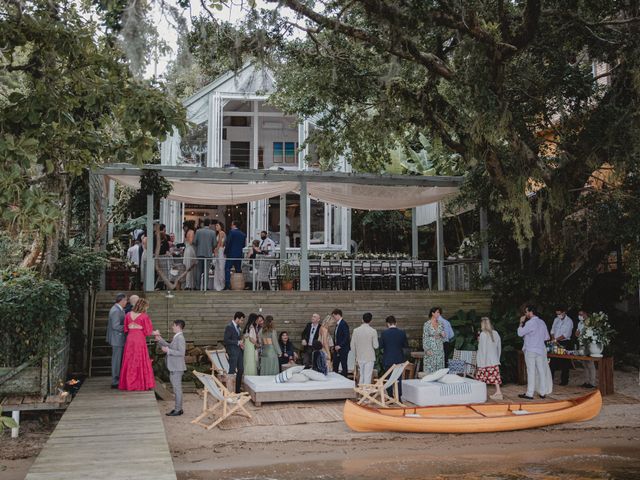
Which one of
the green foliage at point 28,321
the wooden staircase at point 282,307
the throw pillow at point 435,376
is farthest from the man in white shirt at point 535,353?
the green foliage at point 28,321

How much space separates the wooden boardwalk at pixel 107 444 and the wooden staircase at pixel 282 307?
4084mm

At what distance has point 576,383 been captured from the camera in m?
14.9

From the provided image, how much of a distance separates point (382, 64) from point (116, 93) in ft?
24.0

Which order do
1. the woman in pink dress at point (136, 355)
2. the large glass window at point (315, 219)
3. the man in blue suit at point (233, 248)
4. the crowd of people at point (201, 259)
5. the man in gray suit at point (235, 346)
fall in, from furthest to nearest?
the large glass window at point (315, 219), the man in blue suit at point (233, 248), the crowd of people at point (201, 259), the man in gray suit at point (235, 346), the woman in pink dress at point (136, 355)

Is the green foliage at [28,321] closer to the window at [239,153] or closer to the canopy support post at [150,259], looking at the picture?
the canopy support post at [150,259]

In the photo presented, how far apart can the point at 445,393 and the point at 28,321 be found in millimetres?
6597

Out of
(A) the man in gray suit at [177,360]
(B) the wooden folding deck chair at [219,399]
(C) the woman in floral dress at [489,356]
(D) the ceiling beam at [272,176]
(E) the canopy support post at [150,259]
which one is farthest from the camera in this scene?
(D) the ceiling beam at [272,176]

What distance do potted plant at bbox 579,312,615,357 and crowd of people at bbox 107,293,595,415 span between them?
54 cm

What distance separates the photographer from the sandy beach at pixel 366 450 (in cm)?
871

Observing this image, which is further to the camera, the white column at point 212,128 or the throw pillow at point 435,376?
the white column at point 212,128

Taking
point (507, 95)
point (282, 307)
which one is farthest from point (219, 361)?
point (507, 95)

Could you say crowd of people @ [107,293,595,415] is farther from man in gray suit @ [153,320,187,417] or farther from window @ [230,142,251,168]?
window @ [230,142,251,168]

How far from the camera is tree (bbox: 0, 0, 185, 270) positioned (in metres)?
7.77

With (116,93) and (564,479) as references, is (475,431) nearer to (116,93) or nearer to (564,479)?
(564,479)
